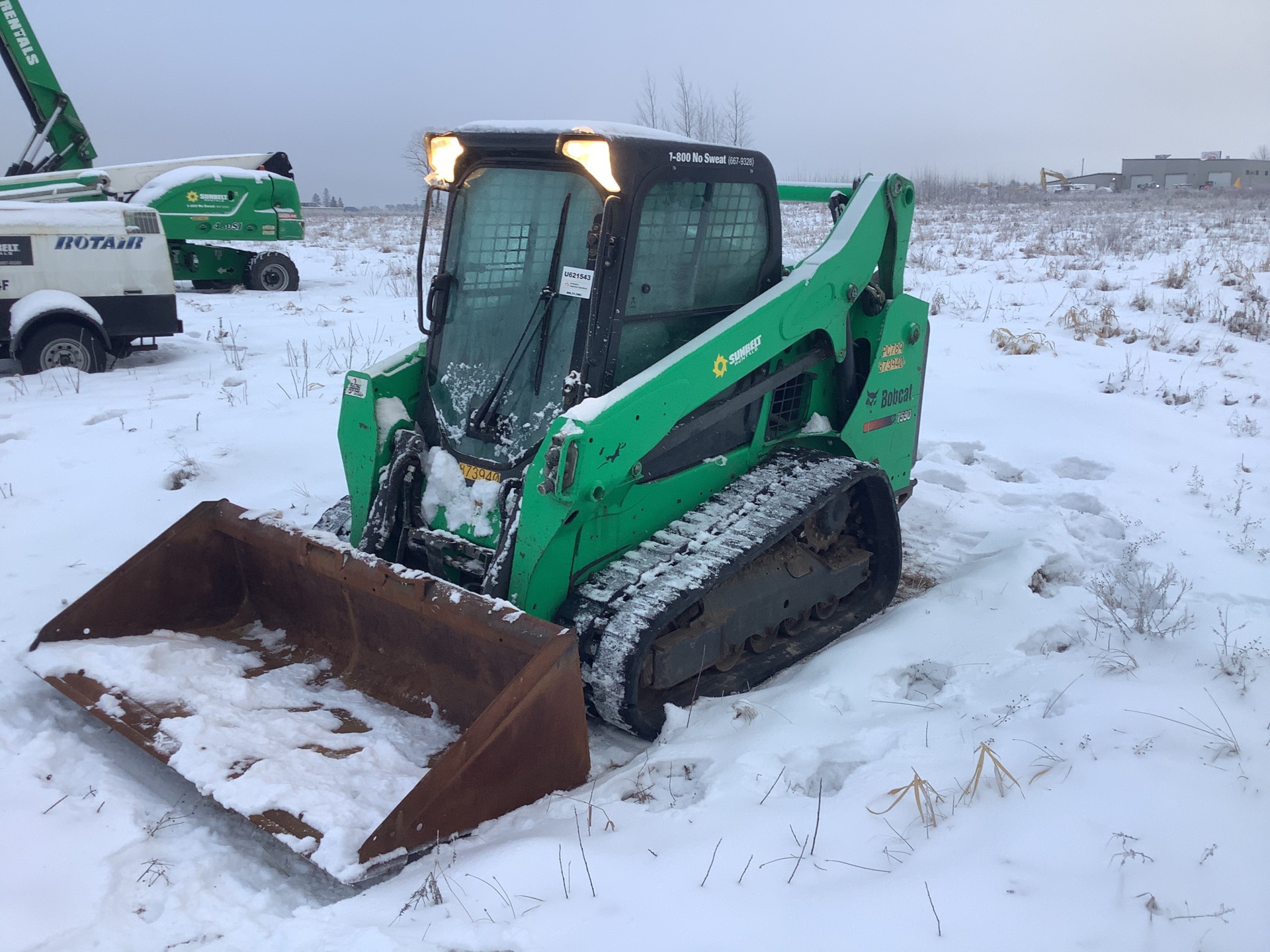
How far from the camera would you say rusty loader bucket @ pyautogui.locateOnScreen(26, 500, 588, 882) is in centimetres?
288

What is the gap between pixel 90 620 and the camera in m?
3.89

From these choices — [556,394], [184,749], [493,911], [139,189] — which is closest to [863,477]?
[556,394]

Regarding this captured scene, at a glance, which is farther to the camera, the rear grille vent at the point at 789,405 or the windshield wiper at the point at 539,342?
the rear grille vent at the point at 789,405

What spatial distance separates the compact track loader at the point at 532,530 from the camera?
321 centimetres

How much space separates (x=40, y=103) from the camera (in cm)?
1317

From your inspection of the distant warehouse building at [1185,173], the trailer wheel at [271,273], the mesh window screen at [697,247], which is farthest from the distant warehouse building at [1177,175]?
the mesh window screen at [697,247]

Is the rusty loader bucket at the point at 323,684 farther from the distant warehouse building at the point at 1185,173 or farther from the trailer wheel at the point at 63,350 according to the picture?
the distant warehouse building at the point at 1185,173

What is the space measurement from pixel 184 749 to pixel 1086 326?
9472mm

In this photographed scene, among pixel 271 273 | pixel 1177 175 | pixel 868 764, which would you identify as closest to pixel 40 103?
pixel 271 273

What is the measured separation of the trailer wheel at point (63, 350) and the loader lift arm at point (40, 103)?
609 centimetres

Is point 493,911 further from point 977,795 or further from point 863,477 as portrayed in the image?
point 863,477

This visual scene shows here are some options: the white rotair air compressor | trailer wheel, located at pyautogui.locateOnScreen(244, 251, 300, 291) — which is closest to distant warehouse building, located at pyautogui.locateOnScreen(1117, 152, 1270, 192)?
trailer wheel, located at pyautogui.locateOnScreen(244, 251, 300, 291)

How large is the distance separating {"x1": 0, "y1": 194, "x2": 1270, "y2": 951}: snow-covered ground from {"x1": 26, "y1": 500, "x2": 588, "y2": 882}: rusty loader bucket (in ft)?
0.59

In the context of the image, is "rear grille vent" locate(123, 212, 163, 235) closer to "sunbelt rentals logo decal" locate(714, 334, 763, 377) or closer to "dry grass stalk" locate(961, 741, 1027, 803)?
"sunbelt rentals logo decal" locate(714, 334, 763, 377)
